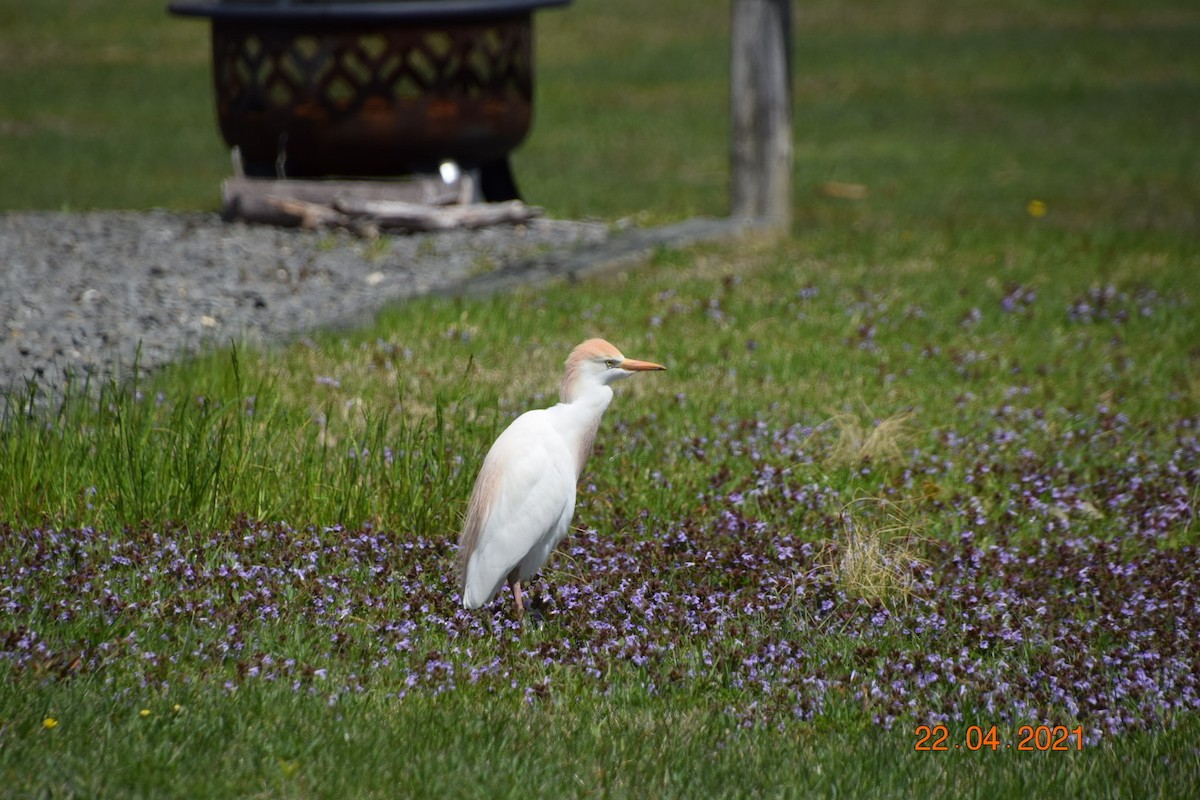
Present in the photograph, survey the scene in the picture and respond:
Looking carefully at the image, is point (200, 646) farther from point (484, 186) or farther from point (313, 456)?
point (484, 186)

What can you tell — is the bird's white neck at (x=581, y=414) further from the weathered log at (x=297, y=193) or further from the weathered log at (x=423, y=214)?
the weathered log at (x=297, y=193)

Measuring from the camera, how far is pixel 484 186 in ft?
38.9

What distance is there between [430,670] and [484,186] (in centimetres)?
793

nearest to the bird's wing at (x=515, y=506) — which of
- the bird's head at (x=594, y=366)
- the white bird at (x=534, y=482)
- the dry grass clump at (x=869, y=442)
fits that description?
the white bird at (x=534, y=482)

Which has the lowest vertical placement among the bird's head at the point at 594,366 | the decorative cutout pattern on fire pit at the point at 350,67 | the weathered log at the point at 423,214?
the weathered log at the point at 423,214

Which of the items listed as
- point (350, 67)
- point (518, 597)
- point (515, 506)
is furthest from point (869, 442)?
point (350, 67)

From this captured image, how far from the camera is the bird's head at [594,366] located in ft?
15.2

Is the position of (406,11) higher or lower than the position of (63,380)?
higher

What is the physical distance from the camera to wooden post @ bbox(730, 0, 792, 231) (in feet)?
35.2

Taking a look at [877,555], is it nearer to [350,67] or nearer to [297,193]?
[297,193]

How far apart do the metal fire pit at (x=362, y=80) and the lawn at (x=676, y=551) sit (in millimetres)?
2057

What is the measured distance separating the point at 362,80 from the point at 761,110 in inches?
112

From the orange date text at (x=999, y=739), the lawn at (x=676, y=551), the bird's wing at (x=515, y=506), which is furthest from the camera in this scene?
the bird's wing at (x=515, y=506)

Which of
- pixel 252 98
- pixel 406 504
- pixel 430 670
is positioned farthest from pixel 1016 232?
pixel 430 670
